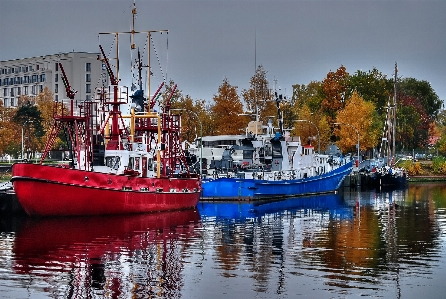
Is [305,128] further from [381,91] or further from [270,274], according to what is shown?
[270,274]

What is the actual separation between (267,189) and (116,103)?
805 inches

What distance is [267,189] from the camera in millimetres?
71625

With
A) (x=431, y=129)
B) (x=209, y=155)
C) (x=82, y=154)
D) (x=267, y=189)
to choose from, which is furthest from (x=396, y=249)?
(x=431, y=129)

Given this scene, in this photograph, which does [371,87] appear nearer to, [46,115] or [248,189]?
[46,115]

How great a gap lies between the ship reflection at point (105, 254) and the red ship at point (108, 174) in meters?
1.11

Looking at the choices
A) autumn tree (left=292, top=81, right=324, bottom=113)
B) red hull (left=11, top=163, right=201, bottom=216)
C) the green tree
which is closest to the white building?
autumn tree (left=292, top=81, right=324, bottom=113)

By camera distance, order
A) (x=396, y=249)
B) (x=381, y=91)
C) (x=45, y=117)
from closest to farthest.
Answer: (x=396, y=249)
(x=45, y=117)
(x=381, y=91)

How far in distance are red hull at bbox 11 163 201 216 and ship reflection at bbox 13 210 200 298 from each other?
2.43 ft

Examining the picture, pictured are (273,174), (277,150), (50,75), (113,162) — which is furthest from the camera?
(50,75)

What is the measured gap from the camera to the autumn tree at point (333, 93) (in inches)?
4638

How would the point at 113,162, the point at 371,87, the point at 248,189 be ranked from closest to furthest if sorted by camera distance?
1. the point at 113,162
2. the point at 248,189
3. the point at 371,87

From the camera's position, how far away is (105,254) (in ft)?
114

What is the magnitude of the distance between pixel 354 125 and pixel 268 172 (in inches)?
1630

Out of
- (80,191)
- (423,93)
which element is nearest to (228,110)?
(80,191)
